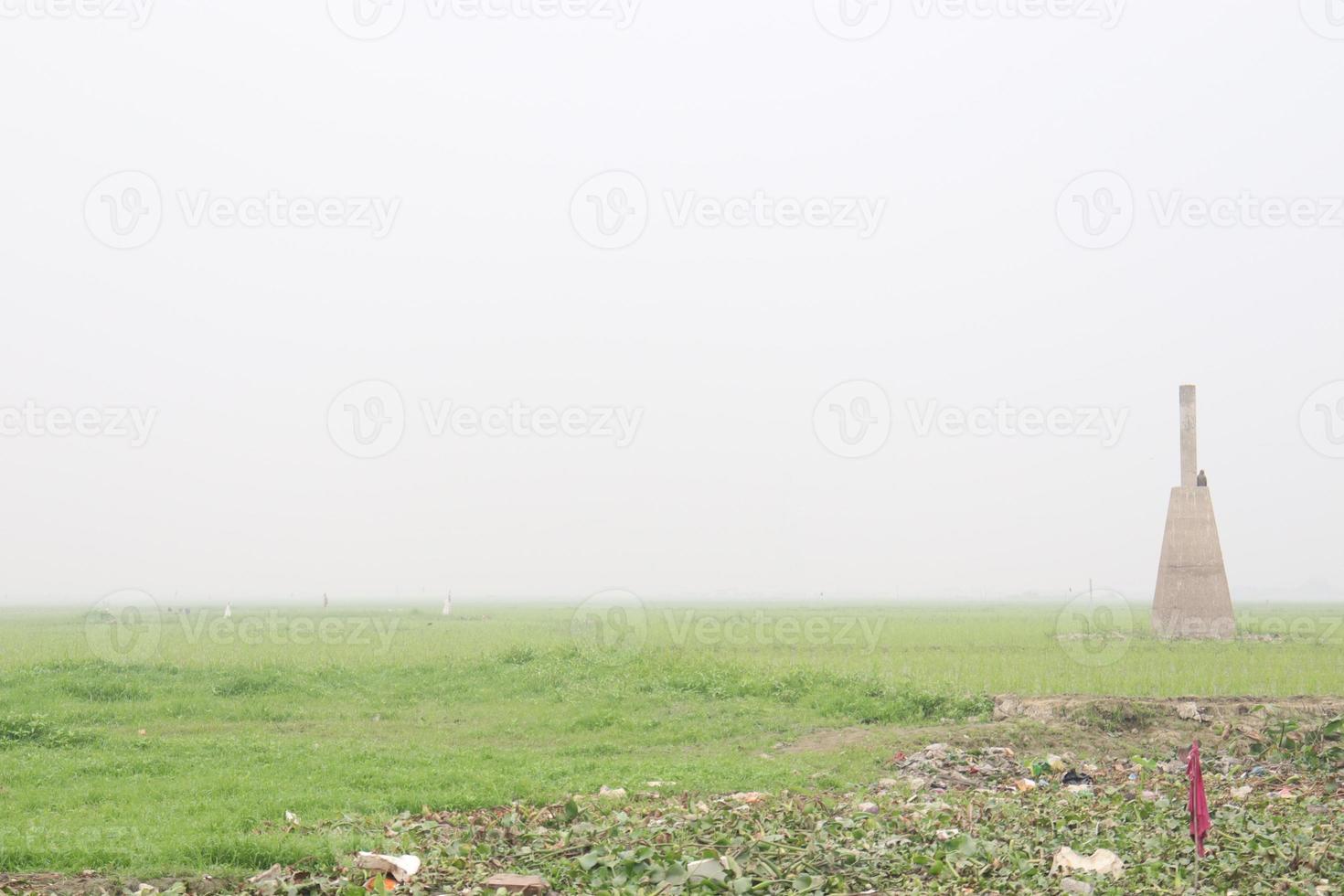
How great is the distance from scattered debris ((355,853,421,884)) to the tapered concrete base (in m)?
24.7

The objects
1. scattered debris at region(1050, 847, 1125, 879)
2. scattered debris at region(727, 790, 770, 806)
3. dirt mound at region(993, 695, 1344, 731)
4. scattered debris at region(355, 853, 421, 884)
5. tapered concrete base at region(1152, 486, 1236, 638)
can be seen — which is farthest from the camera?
tapered concrete base at region(1152, 486, 1236, 638)

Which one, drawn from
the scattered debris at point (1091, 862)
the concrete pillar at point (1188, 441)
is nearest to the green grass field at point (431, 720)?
the scattered debris at point (1091, 862)

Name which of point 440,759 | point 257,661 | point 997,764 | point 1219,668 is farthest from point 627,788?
point 1219,668

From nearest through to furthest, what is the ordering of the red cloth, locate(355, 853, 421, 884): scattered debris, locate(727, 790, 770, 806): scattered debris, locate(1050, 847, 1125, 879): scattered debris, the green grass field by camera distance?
the red cloth < locate(1050, 847, 1125, 879): scattered debris < locate(355, 853, 421, 884): scattered debris < the green grass field < locate(727, 790, 770, 806): scattered debris

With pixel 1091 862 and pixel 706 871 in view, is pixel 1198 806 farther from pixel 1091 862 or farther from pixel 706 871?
pixel 706 871

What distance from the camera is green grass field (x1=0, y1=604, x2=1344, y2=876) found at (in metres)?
9.54

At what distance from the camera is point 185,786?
1075 cm

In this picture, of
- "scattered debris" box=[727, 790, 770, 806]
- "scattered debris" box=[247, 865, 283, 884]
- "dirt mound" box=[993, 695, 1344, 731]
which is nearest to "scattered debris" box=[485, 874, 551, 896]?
"scattered debris" box=[247, 865, 283, 884]

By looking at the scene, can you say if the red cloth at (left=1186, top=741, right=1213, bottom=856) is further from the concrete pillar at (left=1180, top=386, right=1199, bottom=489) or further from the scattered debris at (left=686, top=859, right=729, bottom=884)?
the concrete pillar at (left=1180, top=386, right=1199, bottom=489)

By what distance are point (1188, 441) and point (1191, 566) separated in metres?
3.21

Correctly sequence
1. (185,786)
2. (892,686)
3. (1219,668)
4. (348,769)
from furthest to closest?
1. (1219,668)
2. (892,686)
3. (348,769)
4. (185,786)

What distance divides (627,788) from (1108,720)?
22.6ft

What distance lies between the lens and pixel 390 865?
7656mm

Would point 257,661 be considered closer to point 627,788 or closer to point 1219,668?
point 627,788
